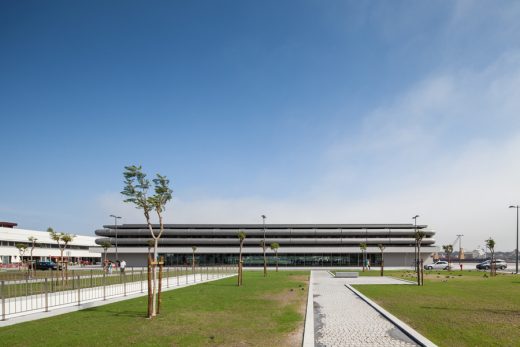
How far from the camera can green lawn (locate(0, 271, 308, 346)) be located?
1195 centimetres

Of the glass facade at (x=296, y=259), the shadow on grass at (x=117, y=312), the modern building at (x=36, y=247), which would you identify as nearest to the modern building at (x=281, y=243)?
the glass facade at (x=296, y=259)

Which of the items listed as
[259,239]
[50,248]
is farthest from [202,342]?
[50,248]

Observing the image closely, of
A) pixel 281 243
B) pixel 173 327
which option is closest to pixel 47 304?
pixel 173 327

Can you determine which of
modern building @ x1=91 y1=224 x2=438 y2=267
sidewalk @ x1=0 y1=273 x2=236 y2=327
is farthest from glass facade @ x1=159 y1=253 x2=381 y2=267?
sidewalk @ x1=0 y1=273 x2=236 y2=327

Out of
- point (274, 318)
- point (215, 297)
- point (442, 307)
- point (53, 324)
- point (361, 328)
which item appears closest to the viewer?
point (361, 328)

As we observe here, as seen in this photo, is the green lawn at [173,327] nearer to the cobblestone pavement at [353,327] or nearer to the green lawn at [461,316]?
the cobblestone pavement at [353,327]

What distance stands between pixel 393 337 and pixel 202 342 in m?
6.05

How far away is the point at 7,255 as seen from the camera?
289 feet

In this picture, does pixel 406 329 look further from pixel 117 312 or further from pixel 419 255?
pixel 419 255

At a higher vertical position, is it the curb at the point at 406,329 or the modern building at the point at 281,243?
the curb at the point at 406,329

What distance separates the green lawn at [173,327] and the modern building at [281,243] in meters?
68.7

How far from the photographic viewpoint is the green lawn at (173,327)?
11953 millimetres

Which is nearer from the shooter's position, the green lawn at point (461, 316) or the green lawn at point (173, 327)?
Answer: the green lawn at point (173, 327)

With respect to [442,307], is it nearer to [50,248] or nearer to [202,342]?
[202,342]
